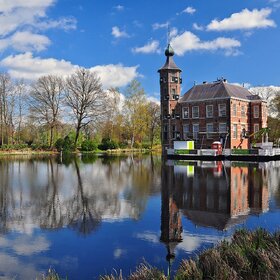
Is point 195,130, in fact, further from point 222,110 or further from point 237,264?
point 237,264

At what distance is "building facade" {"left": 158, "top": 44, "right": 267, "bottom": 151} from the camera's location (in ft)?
163

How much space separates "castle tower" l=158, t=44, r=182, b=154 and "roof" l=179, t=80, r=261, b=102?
1.77 meters

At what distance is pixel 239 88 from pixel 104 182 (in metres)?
40.0

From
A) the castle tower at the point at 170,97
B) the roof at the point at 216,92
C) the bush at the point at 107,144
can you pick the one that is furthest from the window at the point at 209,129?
the bush at the point at 107,144

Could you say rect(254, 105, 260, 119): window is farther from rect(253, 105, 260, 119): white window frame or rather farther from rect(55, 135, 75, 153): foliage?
rect(55, 135, 75, 153): foliage

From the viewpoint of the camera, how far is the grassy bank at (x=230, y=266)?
16.4 feet

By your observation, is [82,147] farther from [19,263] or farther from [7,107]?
[19,263]

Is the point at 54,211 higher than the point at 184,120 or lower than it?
lower

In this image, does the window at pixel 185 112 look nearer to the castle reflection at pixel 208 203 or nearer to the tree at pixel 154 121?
the tree at pixel 154 121

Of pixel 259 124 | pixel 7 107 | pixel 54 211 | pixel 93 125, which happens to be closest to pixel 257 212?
pixel 54 211

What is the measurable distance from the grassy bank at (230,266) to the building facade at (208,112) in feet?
143

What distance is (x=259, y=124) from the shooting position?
52250 millimetres

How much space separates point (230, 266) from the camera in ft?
17.8

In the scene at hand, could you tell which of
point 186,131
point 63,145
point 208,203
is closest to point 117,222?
point 208,203
